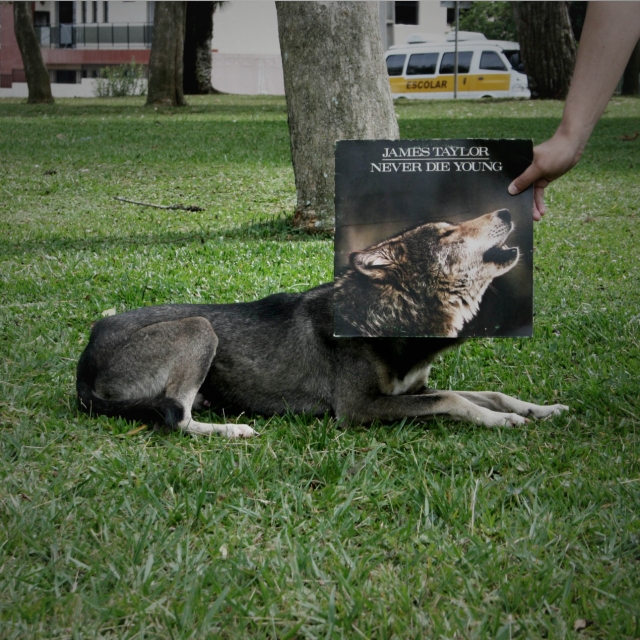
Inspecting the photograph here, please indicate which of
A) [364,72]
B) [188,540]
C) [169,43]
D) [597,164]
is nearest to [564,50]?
[169,43]

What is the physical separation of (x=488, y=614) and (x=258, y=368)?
207 cm

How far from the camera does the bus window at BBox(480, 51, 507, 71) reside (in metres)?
33.4

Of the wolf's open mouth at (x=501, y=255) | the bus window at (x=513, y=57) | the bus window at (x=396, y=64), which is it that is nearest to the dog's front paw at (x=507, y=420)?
the wolf's open mouth at (x=501, y=255)

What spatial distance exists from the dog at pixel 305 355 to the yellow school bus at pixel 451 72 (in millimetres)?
30297

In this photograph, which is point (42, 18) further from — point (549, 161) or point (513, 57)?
point (549, 161)

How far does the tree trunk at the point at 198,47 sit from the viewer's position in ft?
103

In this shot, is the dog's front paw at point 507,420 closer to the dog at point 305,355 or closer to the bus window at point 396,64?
the dog at point 305,355

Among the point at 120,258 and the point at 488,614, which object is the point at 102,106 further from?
the point at 488,614

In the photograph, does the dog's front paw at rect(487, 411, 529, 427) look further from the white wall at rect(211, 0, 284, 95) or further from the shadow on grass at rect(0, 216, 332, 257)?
the white wall at rect(211, 0, 284, 95)

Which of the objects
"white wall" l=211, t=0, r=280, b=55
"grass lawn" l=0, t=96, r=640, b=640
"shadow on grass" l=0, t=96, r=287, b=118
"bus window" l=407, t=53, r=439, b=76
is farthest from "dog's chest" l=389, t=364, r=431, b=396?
"white wall" l=211, t=0, r=280, b=55

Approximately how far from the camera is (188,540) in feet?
9.32

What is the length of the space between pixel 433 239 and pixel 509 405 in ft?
3.21

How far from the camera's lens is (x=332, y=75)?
25.1 feet

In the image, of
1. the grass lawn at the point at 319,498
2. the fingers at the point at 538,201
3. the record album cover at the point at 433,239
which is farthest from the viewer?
the fingers at the point at 538,201
